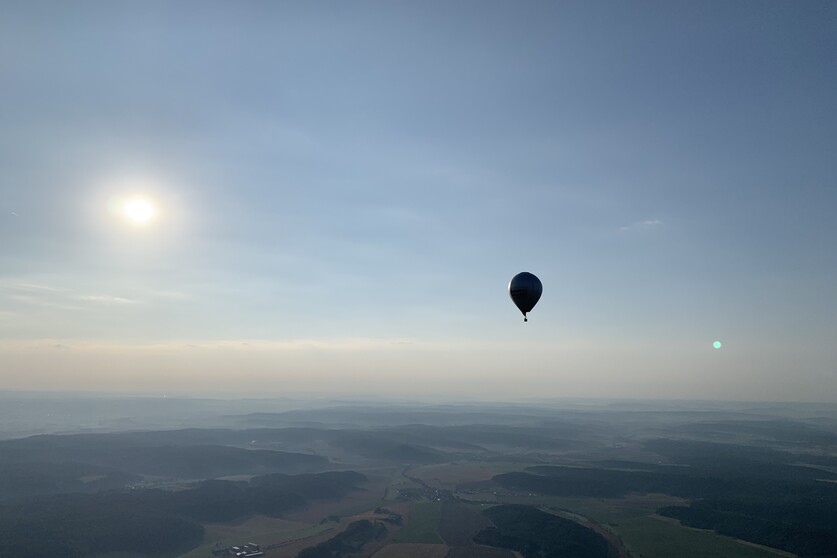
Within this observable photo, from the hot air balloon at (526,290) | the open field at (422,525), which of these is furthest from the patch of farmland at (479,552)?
the hot air balloon at (526,290)

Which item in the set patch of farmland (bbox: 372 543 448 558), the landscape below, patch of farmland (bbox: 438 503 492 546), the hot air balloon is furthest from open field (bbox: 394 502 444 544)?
the hot air balloon

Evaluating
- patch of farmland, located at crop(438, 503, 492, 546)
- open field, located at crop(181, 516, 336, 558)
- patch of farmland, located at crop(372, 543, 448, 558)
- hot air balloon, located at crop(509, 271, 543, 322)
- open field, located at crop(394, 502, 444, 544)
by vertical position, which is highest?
hot air balloon, located at crop(509, 271, 543, 322)

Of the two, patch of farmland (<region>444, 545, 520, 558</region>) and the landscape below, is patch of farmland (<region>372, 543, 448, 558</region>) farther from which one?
patch of farmland (<region>444, 545, 520, 558</region>)

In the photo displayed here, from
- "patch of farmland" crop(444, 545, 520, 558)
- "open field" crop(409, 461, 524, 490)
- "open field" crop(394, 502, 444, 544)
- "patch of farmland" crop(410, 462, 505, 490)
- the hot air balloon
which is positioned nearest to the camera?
the hot air balloon

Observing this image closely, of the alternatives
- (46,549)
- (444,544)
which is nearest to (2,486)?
(46,549)

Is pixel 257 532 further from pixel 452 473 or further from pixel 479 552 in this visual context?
pixel 452 473

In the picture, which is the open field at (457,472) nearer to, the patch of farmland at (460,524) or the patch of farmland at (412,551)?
the patch of farmland at (460,524)

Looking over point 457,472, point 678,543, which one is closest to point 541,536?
point 678,543
